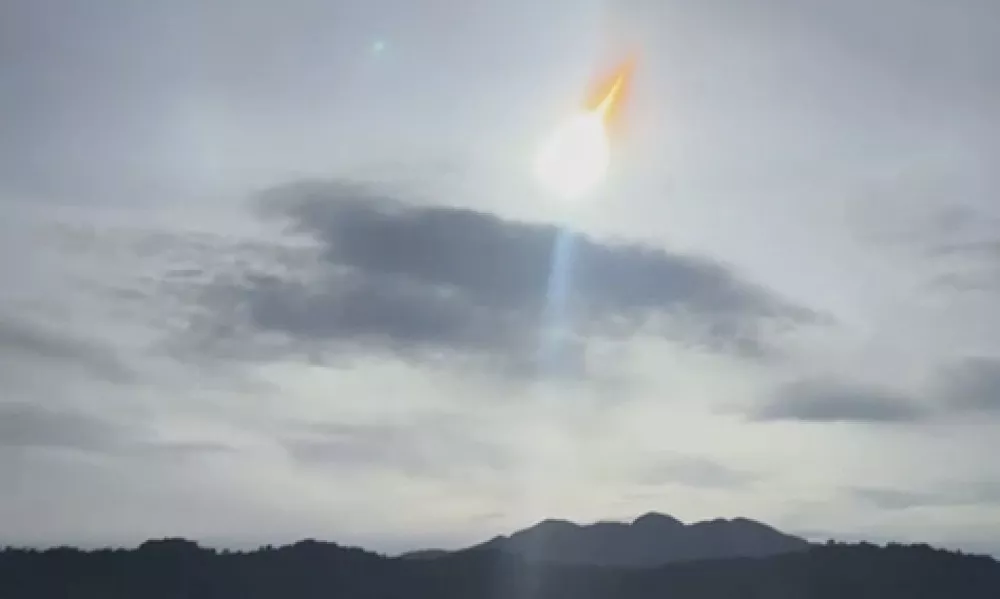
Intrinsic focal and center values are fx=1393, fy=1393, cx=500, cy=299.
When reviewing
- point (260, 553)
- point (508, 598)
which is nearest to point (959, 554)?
point (508, 598)

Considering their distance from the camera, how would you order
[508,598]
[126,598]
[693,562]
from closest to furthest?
[126,598]
[508,598]
[693,562]

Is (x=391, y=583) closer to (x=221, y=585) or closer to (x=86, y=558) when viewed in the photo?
(x=221, y=585)

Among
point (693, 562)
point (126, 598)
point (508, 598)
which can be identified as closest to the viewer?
point (126, 598)

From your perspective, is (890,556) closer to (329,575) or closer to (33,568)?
(329,575)

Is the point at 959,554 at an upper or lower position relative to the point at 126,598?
upper

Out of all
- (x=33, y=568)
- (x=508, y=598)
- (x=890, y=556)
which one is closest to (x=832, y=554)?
(x=890, y=556)

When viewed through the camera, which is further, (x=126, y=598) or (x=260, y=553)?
(x=260, y=553)
